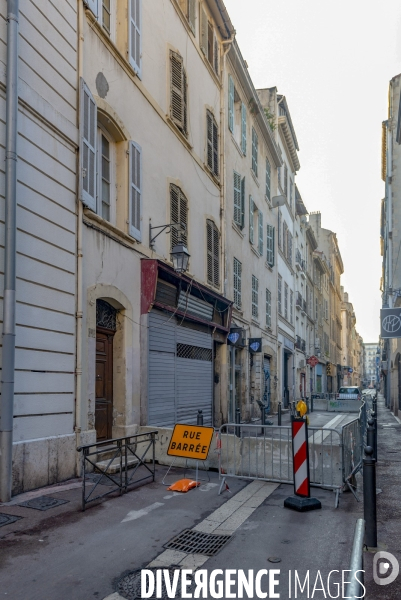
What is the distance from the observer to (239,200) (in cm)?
2116

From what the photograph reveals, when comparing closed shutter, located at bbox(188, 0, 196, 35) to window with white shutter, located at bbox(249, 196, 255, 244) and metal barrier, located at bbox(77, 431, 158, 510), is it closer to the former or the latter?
window with white shutter, located at bbox(249, 196, 255, 244)

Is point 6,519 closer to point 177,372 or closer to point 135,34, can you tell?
point 177,372

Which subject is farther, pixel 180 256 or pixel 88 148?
pixel 180 256

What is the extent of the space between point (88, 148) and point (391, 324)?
11806mm

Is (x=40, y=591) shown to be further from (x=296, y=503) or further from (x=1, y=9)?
(x=1, y=9)

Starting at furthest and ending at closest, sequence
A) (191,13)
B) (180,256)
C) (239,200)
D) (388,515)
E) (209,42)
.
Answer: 1. (239,200)
2. (209,42)
3. (191,13)
4. (180,256)
5. (388,515)

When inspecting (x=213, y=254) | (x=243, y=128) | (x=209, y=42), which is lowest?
(x=213, y=254)

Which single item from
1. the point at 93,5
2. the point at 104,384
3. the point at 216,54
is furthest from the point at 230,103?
the point at 104,384

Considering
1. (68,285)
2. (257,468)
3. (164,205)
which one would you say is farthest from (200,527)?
(164,205)

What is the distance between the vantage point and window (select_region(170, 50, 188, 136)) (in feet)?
46.8

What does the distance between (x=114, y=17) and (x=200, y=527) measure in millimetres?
9904

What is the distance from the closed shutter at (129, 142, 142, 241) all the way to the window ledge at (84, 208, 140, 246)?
15 centimetres

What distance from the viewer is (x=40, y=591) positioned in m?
4.43

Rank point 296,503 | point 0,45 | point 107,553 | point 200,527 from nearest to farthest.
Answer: point 107,553, point 200,527, point 296,503, point 0,45
